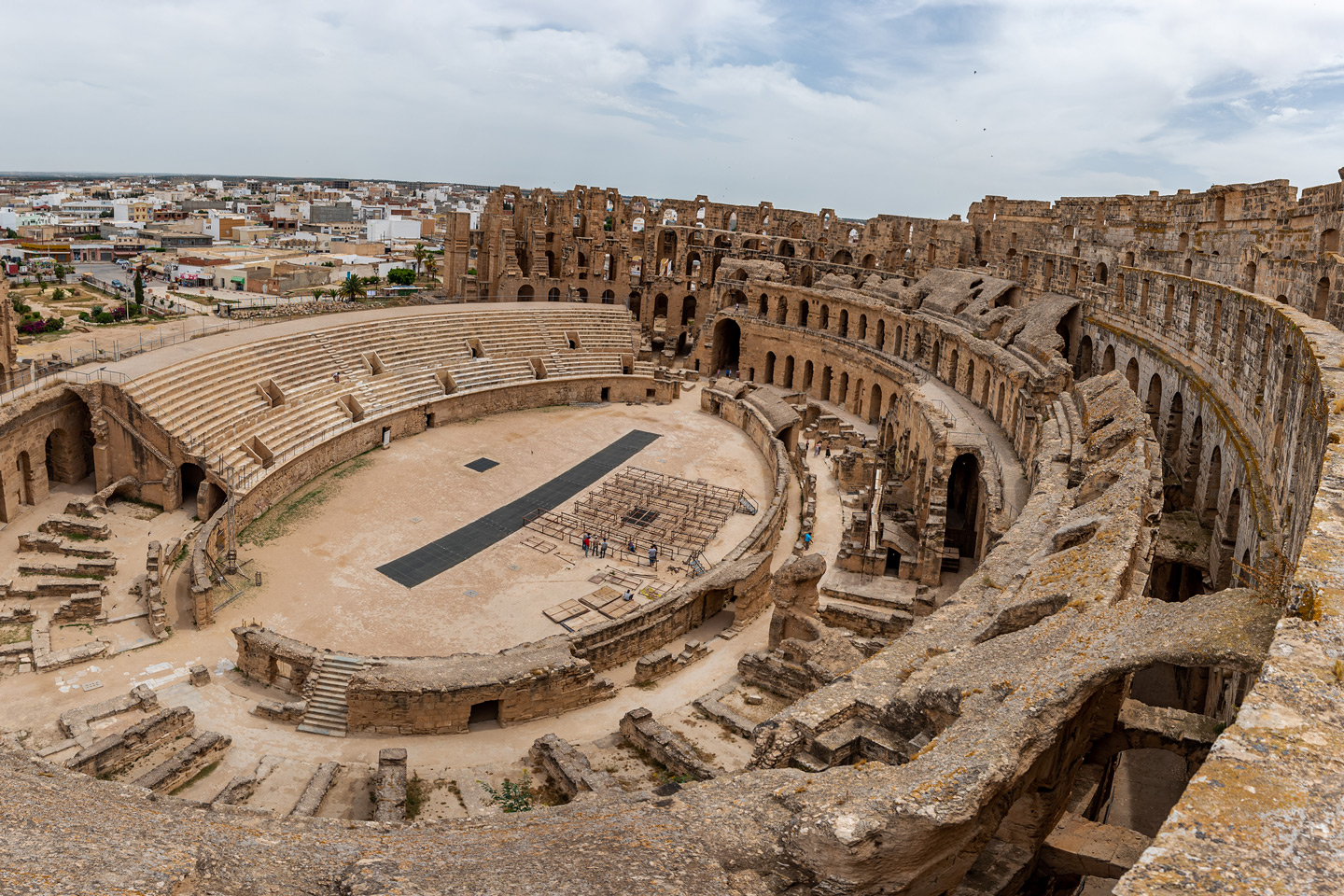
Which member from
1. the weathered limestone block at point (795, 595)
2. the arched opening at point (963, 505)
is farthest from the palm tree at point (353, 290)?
the weathered limestone block at point (795, 595)

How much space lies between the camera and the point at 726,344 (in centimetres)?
4959

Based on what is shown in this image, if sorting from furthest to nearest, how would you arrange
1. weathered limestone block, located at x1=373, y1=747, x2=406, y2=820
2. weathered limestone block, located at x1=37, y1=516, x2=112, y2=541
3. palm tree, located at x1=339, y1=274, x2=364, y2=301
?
palm tree, located at x1=339, y1=274, x2=364, y2=301
weathered limestone block, located at x1=37, y1=516, x2=112, y2=541
weathered limestone block, located at x1=373, y1=747, x2=406, y2=820

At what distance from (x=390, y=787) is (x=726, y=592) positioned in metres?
9.98

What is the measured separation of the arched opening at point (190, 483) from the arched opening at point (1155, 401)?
25.7m

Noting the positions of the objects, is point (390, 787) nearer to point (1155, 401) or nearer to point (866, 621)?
point (866, 621)

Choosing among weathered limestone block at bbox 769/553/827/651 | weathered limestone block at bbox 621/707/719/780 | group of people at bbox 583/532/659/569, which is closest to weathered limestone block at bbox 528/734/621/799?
weathered limestone block at bbox 621/707/719/780

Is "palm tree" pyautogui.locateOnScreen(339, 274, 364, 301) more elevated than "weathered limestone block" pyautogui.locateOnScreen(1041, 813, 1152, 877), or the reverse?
"palm tree" pyautogui.locateOnScreen(339, 274, 364, 301)

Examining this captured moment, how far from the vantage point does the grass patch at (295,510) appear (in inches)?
978

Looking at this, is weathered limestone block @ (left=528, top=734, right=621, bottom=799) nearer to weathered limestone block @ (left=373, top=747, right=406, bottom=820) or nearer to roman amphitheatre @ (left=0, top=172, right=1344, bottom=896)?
roman amphitheatre @ (left=0, top=172, right=1344, bottom=896)

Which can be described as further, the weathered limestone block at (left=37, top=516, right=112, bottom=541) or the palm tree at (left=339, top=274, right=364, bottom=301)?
the palm tree at (left=339, top=274, right=364, bottom=301)

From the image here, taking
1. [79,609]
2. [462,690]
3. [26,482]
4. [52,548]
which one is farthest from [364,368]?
[462,690]

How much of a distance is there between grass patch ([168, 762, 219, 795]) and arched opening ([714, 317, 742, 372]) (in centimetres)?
3581

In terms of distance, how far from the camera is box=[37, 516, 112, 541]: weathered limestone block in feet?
74.3

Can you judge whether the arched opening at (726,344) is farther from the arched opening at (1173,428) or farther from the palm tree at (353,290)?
the arched opening at (1173,428)
